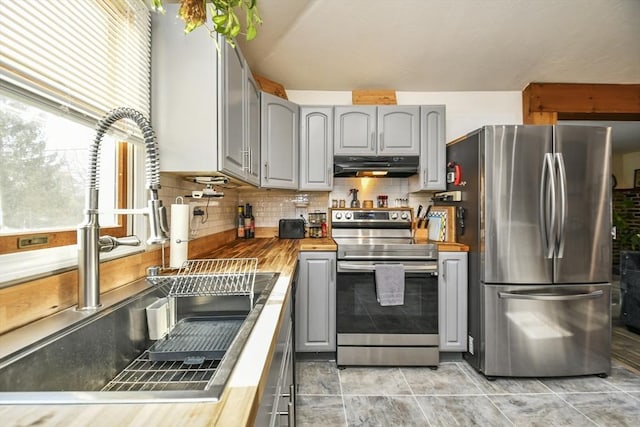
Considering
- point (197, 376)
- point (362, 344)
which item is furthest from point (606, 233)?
point (197, 376)

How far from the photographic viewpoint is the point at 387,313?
227cm

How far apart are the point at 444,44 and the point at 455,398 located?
2.54 meters

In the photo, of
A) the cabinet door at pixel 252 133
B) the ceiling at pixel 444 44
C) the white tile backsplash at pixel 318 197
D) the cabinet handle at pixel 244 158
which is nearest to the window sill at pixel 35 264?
the cabinet handle at pixel 244 158

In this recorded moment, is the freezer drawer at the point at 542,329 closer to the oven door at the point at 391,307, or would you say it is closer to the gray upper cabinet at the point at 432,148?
the oven door at the point at 391,307

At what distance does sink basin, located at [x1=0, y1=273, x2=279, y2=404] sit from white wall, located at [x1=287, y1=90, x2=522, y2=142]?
2.38 m

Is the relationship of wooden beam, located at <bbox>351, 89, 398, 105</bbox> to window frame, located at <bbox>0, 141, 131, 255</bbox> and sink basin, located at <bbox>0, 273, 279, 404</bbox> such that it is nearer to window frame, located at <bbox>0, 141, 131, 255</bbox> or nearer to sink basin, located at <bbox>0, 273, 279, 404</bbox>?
window frame, located at <bbox>0, 141, 131, 255</bbox>

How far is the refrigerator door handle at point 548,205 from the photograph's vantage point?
6.72ft

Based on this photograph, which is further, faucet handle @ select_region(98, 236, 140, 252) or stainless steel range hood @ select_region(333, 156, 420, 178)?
stainless steel range hood @ select_region(333, 156, 420, 178)

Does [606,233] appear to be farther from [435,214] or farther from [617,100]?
[617,100]

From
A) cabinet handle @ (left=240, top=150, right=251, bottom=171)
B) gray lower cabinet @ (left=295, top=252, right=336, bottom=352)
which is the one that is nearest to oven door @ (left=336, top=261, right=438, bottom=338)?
gray lower cabinet @ (left=295, top=252, right=336, bottom=352)

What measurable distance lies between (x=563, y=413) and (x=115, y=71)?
2947 millimetres

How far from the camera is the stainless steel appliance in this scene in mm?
2273

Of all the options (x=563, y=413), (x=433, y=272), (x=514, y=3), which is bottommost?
(x=563, y=413)

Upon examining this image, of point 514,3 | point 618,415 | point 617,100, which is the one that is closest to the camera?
point 618,415
